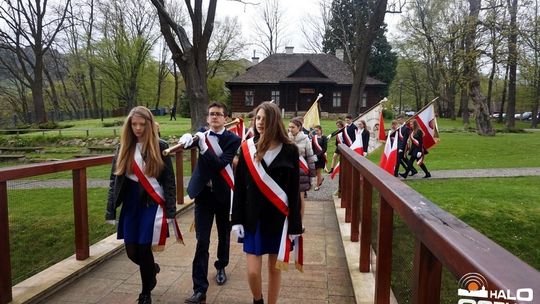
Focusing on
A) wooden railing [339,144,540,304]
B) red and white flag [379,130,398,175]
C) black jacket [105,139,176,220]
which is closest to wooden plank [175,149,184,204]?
black jacket [105,139,176,220]

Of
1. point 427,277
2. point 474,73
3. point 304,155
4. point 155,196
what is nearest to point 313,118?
point 304,155

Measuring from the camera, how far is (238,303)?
385cm

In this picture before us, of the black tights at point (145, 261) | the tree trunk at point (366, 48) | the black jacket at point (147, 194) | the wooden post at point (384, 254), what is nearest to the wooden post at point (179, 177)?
the black jacket at point (147, 194)

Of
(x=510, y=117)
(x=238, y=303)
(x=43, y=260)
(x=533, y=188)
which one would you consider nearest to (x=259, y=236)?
(x=238, y=303)

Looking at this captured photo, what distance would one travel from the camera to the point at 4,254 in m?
3.62

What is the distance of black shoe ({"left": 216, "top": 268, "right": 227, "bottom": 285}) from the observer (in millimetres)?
4312

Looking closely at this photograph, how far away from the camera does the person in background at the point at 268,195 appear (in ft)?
10.8

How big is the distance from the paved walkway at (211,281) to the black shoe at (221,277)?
5 centimetres

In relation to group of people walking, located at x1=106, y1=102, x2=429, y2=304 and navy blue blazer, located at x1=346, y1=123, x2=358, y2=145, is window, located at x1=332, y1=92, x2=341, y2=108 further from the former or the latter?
group of people walking, located at x1=106, y1=102, x2=429, y2=304

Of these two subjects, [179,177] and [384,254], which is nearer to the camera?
[384,254]

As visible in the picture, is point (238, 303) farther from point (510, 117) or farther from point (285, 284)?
point (510, 117)

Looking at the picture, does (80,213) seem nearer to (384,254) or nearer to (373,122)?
(384,254)

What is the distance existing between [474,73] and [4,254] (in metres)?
25.8

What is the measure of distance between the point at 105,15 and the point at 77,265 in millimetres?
41697
